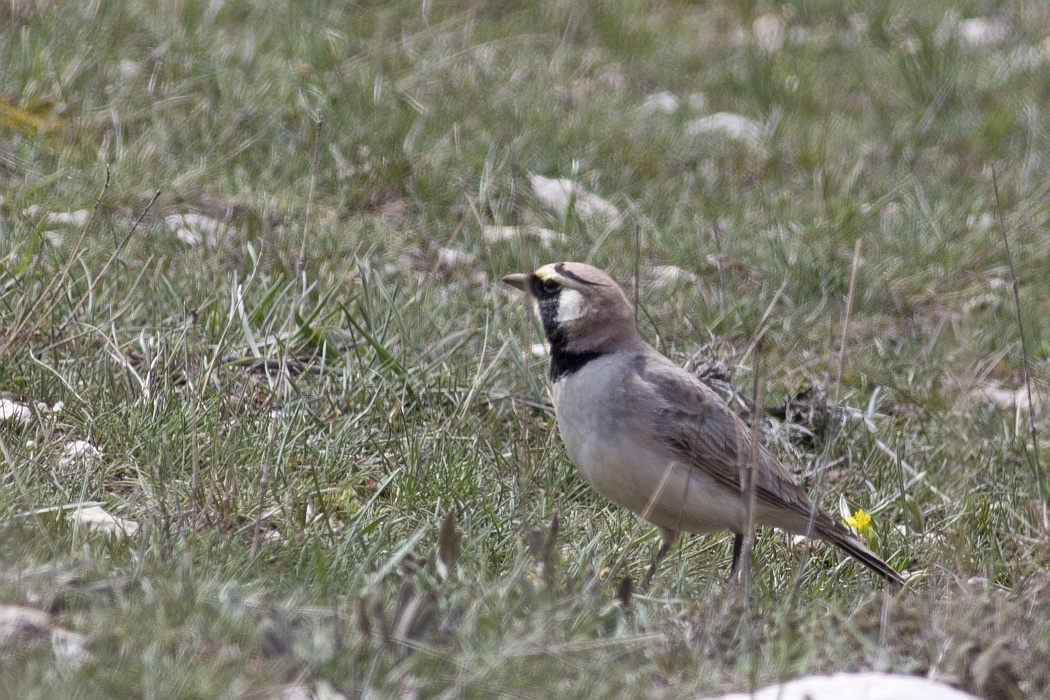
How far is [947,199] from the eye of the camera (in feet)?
27.5

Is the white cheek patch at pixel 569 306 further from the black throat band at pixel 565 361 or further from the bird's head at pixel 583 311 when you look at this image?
the black throat band at pixel 565 361

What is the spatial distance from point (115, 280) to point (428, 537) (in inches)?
83.2

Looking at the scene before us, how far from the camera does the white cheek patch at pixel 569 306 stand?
17.0 feet

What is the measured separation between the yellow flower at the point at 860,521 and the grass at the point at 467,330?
0.17 meters

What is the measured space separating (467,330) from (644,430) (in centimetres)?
147

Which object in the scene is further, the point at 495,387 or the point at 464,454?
the point at 495,387

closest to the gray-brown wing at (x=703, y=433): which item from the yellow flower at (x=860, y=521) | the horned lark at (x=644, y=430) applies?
the horned lark at (x=644, y=430)

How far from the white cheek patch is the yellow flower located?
1.39 m

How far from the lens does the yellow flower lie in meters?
5.27

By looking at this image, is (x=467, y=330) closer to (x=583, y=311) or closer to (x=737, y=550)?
(x=583, y=311)

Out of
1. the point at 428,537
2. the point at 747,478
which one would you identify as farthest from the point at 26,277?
the point at 747,478

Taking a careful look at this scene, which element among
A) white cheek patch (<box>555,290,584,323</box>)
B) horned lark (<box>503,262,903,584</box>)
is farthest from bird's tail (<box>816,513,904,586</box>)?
white cheek patch (<box>555,290,584,323</box>)

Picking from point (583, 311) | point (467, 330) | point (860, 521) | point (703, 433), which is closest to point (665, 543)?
point (703, 433)

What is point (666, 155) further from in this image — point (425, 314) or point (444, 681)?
point (444, 681)
